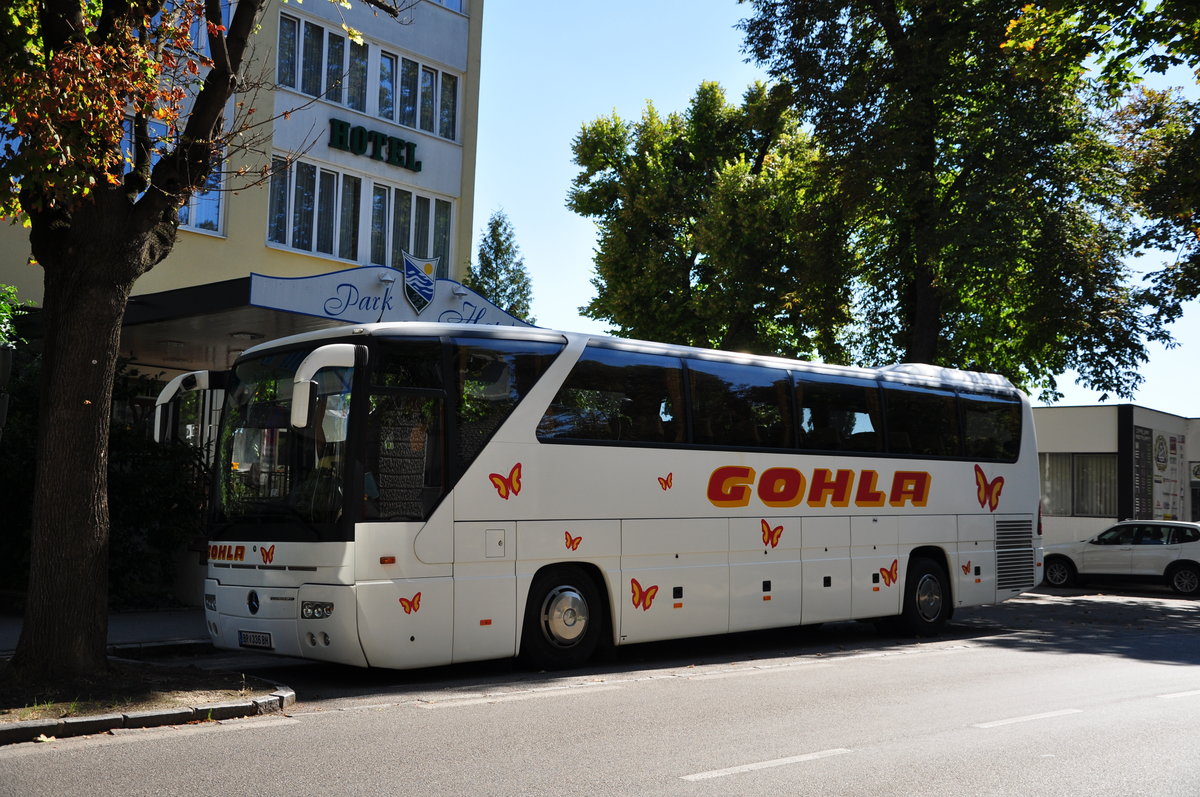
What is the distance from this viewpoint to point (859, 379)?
15.1 meters

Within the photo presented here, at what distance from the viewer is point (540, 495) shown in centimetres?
1135

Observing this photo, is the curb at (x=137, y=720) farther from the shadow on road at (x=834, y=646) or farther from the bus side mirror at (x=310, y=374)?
the bus side mirror at (x=310, y=374)

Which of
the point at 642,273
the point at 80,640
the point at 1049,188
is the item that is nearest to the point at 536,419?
the point at 80,640

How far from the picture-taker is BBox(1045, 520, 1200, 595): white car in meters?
25.8

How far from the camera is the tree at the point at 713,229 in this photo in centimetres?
2881

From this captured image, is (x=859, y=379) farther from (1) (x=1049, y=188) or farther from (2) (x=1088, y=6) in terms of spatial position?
(1) (x=1049, y=188)

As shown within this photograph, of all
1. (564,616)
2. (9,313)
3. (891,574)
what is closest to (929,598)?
(891,574)

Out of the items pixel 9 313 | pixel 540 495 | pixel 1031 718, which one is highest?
pixel 9 313

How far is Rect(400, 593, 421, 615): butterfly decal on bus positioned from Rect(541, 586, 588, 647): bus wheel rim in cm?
159

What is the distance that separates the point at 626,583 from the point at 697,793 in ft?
19.0

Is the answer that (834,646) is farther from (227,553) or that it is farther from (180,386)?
(180,386)

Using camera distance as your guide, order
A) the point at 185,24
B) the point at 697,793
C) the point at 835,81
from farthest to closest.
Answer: the point at 835,81, the point at 185,24, the point at 697,793

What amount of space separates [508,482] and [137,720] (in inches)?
159

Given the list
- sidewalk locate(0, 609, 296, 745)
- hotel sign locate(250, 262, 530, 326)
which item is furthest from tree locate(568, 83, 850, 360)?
sidewalk locate(0, 609, 296, 745)
